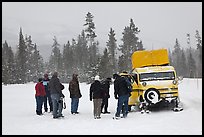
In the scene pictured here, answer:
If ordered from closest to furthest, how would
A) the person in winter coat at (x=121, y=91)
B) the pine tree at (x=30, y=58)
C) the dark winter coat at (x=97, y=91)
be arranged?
the person in winter coat at (x=121, y=91) < the dark winter coat at (x=97, y=91) < the pine tree at (x=30, y=58)

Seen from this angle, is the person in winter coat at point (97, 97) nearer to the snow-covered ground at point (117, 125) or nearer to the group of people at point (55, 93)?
the snow-covered ground at point (117, 125)

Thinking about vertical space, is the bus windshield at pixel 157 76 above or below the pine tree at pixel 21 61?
below

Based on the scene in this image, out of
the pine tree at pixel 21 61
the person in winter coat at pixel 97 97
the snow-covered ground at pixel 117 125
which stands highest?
the pine tree at pixel 21 61

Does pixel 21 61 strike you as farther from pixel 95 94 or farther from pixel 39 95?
pixel 95 94

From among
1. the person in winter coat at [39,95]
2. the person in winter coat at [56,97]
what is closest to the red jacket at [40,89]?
the person in winter coat at [39,95]

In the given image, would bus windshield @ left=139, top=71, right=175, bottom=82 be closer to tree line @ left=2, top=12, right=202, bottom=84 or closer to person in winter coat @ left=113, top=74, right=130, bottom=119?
person in winter coat @ left=113, top=74, right=130, bottom=119

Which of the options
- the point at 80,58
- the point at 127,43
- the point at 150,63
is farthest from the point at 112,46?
the point at 150,63

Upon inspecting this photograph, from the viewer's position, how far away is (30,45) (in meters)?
89.3

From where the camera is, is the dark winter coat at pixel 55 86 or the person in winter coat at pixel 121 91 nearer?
the person in winter coat at pixel 121 91

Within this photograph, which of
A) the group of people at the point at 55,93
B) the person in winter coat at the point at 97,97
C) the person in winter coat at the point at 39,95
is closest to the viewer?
the person in winter coat at the point at 97,97

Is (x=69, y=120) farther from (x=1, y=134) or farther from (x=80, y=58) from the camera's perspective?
(x=80, y=58)

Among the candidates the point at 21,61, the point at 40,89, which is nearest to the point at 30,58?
the point at 21,61

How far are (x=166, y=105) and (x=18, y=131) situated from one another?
28.9ft

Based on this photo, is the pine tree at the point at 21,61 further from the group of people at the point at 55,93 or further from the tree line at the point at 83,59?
the group of people at the point at 55,93
